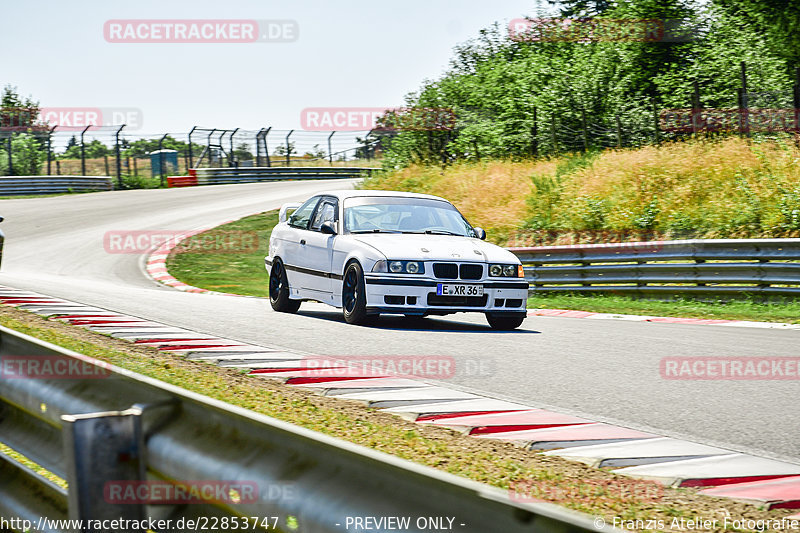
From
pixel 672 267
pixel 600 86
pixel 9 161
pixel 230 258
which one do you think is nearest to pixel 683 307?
pixel 672 267

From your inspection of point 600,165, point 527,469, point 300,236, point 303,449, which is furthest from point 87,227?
point 303,449

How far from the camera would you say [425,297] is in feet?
33.6

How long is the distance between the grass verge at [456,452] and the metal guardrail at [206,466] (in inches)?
76.9

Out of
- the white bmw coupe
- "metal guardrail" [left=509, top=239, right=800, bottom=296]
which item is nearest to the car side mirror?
the white bmw coupe

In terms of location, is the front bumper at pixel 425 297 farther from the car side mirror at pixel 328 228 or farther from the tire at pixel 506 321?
the car side mirror at pixel 328 228

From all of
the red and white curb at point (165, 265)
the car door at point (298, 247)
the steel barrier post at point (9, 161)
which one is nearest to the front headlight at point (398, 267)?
the car door at point (298, 247)

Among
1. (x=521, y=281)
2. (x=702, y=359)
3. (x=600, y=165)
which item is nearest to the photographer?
(x=702, y=359)

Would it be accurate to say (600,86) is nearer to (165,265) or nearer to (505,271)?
(165,265)

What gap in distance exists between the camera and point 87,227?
27109 millimetres

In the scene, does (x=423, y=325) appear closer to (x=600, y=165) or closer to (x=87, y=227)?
(x=600, y=165)

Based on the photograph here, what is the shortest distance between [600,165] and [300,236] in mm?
11575

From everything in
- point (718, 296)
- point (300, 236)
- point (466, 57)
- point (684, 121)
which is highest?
point (466, 57)

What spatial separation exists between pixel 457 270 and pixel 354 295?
1.23 meters

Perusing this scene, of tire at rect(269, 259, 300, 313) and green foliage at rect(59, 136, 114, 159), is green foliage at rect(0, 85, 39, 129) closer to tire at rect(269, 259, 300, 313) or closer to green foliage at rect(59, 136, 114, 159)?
green foliage at rect(59, 136, 114, 159)
